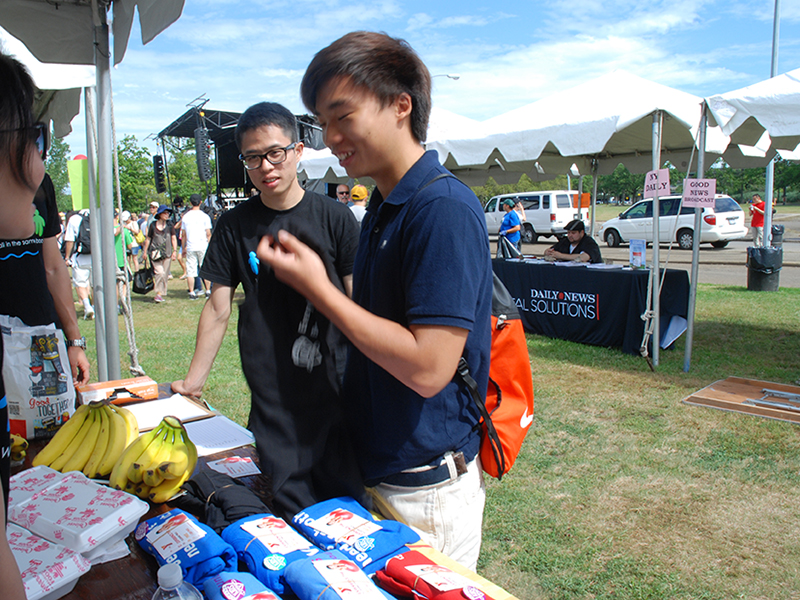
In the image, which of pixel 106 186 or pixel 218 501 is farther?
pixel 106 186

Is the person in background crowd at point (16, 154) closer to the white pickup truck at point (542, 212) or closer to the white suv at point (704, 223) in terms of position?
the white suv at point (704, 223)

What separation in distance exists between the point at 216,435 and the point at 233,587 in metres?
1.04

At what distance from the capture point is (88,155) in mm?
3338

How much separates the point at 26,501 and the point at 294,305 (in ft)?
2.74

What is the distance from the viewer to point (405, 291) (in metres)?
1.05

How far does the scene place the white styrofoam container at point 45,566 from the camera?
3.50 feet

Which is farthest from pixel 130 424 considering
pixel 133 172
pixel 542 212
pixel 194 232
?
pixel 133 172

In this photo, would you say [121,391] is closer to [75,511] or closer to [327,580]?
[75,511]

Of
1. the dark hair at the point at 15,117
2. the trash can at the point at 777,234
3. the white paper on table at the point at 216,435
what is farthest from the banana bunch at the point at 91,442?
the trash can at the point at 777,234

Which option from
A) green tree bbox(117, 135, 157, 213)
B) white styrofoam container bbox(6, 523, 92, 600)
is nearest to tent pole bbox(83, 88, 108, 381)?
white styrofoam container bbox(6, 523, 92, 600)

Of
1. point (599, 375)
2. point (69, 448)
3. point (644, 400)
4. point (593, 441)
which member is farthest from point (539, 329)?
point (69, 448)

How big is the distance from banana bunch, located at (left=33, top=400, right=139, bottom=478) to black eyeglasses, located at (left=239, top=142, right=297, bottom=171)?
1.02 metres

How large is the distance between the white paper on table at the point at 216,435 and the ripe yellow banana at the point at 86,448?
32 centimetres

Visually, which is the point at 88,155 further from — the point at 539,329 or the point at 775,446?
the point at 539,329
